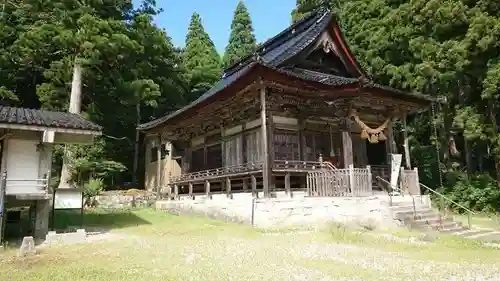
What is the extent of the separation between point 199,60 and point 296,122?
27.4 metres

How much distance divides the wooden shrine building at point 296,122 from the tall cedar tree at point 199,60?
1592cm

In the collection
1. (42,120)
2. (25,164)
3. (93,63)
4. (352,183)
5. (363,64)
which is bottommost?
(352,183)

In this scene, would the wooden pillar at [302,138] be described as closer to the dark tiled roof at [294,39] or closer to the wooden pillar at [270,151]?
the wooden pillar at [270,151]

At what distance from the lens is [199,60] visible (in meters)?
41.5

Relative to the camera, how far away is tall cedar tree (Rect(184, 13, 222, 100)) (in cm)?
3722

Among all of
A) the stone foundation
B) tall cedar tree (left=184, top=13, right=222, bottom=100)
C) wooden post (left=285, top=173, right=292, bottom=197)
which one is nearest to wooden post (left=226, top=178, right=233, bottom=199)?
the stone foundation

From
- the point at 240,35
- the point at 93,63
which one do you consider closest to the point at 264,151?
the point at 93,63

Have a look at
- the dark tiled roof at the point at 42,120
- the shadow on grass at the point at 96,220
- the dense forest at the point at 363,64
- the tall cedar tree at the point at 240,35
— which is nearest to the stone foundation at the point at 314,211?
the shadow on grass at the point at 96,220

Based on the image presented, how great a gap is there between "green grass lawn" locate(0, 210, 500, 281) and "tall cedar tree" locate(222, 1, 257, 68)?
36518 millimetres

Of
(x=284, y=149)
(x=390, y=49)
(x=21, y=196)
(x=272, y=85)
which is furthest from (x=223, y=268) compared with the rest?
(x=390, y=49)

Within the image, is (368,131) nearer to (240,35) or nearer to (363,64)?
(363,64)

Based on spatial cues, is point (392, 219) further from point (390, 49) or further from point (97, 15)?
point (97, 15)

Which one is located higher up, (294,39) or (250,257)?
(294,39)

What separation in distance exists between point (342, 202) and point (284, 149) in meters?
4.12
